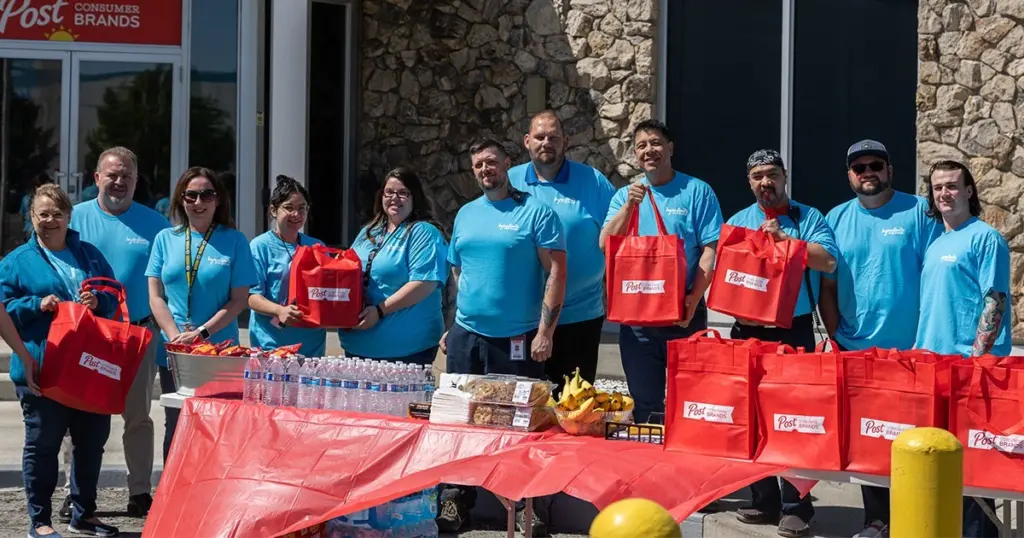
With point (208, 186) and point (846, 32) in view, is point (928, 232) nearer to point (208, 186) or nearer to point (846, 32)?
point (208, 186)

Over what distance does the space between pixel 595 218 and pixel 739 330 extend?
3.38ft

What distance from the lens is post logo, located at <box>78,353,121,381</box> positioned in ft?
20.1

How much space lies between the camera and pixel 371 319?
6.49 m

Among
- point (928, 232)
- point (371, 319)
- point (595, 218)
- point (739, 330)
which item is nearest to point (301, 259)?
point (371, 319)

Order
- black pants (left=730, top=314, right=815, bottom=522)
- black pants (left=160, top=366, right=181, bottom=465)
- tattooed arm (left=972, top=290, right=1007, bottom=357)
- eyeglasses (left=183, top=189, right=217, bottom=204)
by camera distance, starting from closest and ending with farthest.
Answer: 1. tattooed arm (left=972, top=290, right=1007, bottom=357)
2. black pants (left=730, top=314, right=815, bottom=522)
3. eyeglasses (left=183, top=189, right=217, bottom=204)
4. black pants (left=160, top=366, right=181, bottom=465)

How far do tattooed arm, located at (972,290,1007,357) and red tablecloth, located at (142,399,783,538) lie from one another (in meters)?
1.40

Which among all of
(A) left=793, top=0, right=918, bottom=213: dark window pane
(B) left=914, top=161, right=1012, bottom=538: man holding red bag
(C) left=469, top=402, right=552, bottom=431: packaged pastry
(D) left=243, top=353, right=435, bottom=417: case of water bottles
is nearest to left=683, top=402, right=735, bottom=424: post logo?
(C) left=469, top=402, right=552, bottom=431: packaged pastry

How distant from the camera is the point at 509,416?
504 cm

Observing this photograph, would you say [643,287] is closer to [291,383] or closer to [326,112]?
[291,383]

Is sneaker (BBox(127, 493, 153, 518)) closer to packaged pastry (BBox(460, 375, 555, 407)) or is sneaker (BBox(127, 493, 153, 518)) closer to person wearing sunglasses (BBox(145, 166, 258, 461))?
person wearing sunglasses (BBox(145, 166, 258, 461))

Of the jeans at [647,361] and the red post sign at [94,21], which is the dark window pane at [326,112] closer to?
the red post sign at [94,21]

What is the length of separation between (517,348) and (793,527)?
155 centimetres

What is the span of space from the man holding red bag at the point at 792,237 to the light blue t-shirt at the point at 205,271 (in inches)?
96.9

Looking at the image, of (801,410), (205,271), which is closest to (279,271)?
(205,271)
